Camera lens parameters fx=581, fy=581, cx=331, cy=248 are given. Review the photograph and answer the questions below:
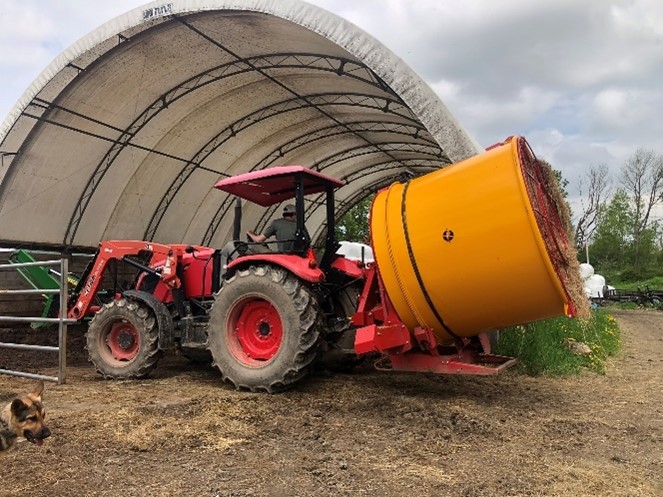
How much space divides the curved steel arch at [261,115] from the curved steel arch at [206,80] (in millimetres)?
1482

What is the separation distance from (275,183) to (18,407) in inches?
149

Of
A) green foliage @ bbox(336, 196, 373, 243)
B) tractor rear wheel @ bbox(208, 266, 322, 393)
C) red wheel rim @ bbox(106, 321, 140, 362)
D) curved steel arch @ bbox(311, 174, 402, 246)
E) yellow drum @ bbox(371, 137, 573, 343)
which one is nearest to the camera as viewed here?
yellow drum @ bbox(371, 137, 573, 343)

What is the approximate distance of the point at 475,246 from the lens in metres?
4.63

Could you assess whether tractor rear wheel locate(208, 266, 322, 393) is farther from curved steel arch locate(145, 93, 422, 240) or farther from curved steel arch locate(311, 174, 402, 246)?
curved steel arch locate(311, 174, 402, 246)

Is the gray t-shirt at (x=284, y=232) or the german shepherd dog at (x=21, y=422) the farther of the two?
the gray t-shirt at (x=284, y=232)

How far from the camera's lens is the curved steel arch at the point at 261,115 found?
11547mm

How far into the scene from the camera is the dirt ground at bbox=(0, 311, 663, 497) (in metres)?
3.38

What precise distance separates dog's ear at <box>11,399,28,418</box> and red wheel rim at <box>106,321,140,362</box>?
3391 mm

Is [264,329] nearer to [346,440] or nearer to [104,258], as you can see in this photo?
[346,440]

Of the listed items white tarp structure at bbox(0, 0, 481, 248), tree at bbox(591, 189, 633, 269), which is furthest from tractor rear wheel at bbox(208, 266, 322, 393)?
tree at bbox(591, 189, 633, 269)

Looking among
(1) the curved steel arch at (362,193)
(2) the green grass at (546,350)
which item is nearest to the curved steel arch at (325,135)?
(1) the curved steel arch at (362,193)

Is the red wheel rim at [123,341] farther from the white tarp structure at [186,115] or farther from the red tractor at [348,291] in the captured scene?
the white tarp structure at [186,115]

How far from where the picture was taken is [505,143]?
15.7 ft

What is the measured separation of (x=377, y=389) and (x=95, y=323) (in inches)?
133
